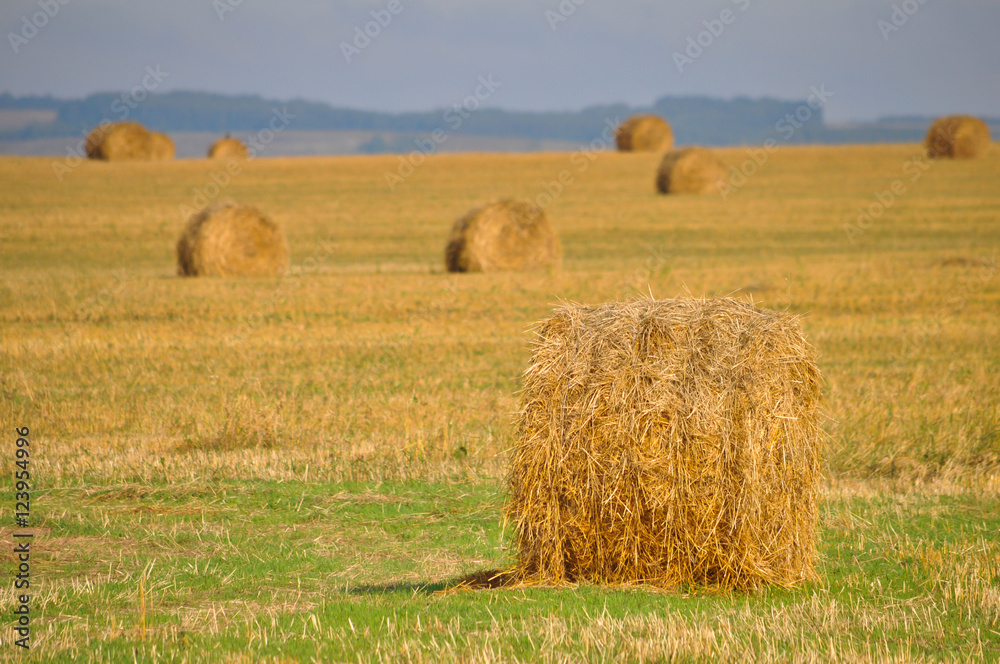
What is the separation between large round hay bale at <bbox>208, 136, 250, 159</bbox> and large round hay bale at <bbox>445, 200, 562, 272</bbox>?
37.0 metres

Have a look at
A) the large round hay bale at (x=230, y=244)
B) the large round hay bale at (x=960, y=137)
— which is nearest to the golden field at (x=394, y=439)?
the large round hay bale at (x=230, y=244)

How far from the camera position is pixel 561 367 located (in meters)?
Result: 6.84

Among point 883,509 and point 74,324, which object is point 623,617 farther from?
point 74,324

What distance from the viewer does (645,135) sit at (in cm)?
6153

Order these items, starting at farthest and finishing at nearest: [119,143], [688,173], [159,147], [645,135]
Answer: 1. [645,135]
2. [159,147]
3. [119,143]
4. [688,173]

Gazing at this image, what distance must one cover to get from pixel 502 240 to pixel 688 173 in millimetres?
20698

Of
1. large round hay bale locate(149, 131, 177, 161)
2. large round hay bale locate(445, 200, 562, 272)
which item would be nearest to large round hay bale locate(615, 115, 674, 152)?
large round hay bale locate(149, 131, 177, 161)

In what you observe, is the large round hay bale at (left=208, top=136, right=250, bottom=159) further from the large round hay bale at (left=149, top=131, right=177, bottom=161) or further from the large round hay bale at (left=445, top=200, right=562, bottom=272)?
the large round hay bale at (left=445, top=200, right=562, bottom=272)

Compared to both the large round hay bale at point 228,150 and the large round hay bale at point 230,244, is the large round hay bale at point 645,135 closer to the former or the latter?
the large round hay bale at point 228,150

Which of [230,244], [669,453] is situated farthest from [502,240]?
[669,453]

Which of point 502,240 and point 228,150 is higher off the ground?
point 228,150

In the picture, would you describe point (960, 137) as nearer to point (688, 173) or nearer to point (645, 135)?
point (688, 173)

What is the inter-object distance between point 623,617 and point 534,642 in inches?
25.6

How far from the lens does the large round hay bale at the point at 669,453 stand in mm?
6578
